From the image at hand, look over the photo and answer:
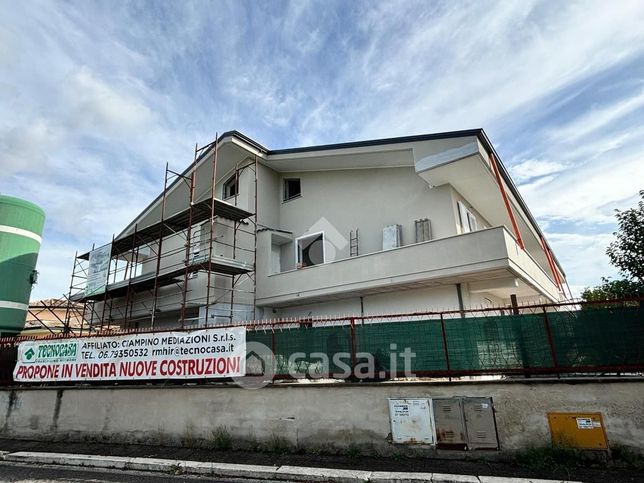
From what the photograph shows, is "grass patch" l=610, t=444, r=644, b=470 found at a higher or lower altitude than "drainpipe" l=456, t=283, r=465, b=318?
lower

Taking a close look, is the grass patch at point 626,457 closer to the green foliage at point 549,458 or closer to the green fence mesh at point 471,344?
the green foliage at point 549,458

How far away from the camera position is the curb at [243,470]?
15.9ft

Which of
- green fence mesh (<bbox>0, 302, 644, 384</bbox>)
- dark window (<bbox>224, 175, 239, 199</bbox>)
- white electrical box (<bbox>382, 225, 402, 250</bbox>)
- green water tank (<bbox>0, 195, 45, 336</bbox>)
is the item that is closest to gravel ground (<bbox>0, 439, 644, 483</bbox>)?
green fence mesh (<bbox>0, 302, 644, 384</bbox>)

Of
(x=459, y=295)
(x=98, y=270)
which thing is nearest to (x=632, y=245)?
(x=459, y=295)

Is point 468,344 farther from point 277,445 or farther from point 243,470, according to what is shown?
point 243,470

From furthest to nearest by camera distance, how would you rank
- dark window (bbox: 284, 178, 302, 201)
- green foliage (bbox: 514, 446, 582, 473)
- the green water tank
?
dark window (bbox: 284, 178, 302, 201) → the green water tank → green foliage (bbox: 514, 446, 582, 473)

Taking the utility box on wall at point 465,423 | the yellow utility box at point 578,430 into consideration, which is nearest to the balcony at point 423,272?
the yellow utility box at point 578,430

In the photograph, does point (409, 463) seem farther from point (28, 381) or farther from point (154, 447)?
point (28, 381)

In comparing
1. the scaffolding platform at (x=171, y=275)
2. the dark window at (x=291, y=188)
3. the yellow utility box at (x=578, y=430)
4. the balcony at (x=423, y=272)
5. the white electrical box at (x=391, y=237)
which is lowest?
the yellow utility box at (x=578, y=430)

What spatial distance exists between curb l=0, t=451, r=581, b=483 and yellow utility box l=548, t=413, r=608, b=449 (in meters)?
0.80

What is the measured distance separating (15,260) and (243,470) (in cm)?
1459

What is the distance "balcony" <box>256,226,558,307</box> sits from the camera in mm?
9500

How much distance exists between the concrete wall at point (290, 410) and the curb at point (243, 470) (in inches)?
28.9

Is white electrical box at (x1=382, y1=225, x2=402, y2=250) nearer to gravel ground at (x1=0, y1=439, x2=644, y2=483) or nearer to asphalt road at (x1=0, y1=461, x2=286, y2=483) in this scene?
gravel ground at (x1=0, y1=439, x2=644, y2=483)
